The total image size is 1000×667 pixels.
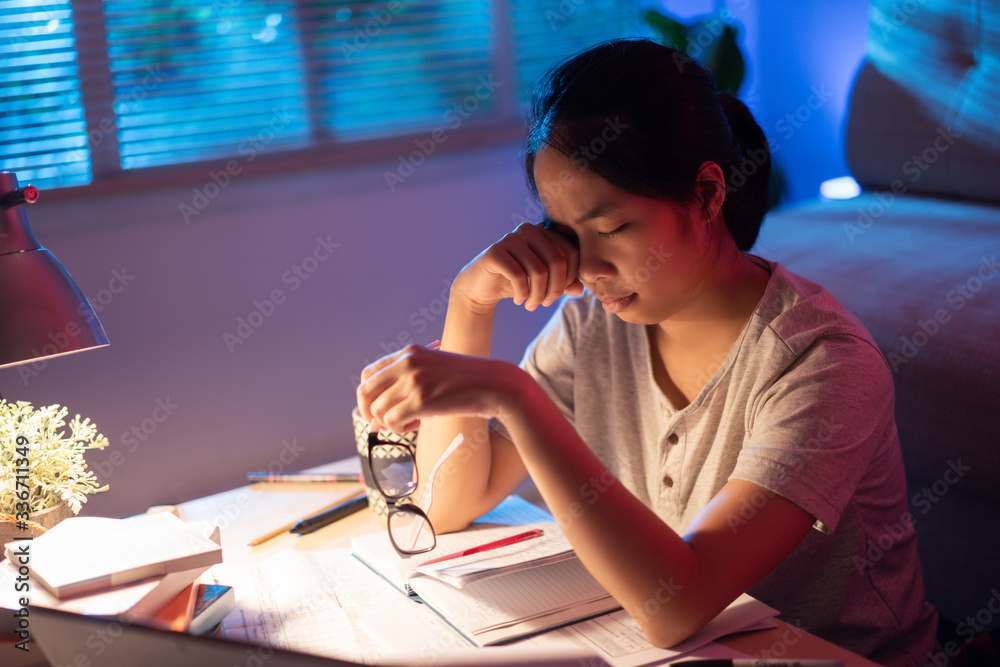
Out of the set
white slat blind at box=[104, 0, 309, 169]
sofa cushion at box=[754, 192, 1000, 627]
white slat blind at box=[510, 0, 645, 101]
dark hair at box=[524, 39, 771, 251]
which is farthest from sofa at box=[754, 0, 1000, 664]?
white slat blind at box=[104, 0, 309, 169]

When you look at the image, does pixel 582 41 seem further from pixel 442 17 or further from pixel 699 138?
pixel 699 138

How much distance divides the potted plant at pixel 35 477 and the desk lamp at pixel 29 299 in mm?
109

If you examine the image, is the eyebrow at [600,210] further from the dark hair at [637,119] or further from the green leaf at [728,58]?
the green leaf at [728,58]

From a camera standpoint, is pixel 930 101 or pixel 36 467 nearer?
pixel 36 467

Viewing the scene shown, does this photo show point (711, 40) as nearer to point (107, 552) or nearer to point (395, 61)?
point (395, 61)

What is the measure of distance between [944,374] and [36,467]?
142 cm

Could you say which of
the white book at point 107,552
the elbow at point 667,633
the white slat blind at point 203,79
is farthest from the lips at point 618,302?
the white slat blind at point 203,79

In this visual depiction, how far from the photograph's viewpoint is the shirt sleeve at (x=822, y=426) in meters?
0.93

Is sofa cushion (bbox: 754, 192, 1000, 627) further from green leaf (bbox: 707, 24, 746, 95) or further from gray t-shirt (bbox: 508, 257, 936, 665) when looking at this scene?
green leaf (bbox: 707, 24, 746, 95)

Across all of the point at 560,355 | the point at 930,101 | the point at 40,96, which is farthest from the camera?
the point at 930,101

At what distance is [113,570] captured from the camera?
838 mm


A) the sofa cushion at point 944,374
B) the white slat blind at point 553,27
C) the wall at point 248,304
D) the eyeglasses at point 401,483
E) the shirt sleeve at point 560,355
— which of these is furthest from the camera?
the white slat blind at point 553,27

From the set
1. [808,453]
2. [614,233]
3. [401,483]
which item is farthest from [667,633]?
[614,233]

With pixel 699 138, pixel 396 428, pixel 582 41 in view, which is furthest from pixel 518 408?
pixel 582 41
